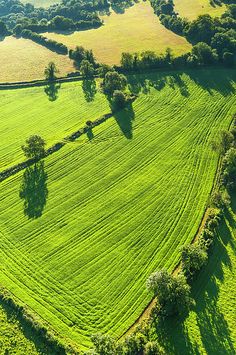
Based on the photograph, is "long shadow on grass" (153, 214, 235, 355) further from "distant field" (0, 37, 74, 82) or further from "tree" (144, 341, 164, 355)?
"distant field" (0, 37, 74, 82)

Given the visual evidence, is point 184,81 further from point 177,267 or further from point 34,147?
point 177,267

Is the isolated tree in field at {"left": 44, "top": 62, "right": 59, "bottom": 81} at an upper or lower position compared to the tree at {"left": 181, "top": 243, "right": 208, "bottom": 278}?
lower

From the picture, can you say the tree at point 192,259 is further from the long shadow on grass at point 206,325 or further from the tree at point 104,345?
the tree at point 104,345

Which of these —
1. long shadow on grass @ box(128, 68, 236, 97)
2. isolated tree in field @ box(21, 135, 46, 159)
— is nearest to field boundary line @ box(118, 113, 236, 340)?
long shadow on grass @ box(128, 68, 236, 97)

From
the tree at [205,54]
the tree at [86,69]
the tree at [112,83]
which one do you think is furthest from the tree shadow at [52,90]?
the tree at [205,54]

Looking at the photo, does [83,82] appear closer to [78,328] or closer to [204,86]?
[204,86]

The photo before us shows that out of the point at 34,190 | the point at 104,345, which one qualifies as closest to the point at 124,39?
the point at 34,190

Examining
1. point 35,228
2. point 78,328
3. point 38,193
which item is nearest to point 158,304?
point 78,328
